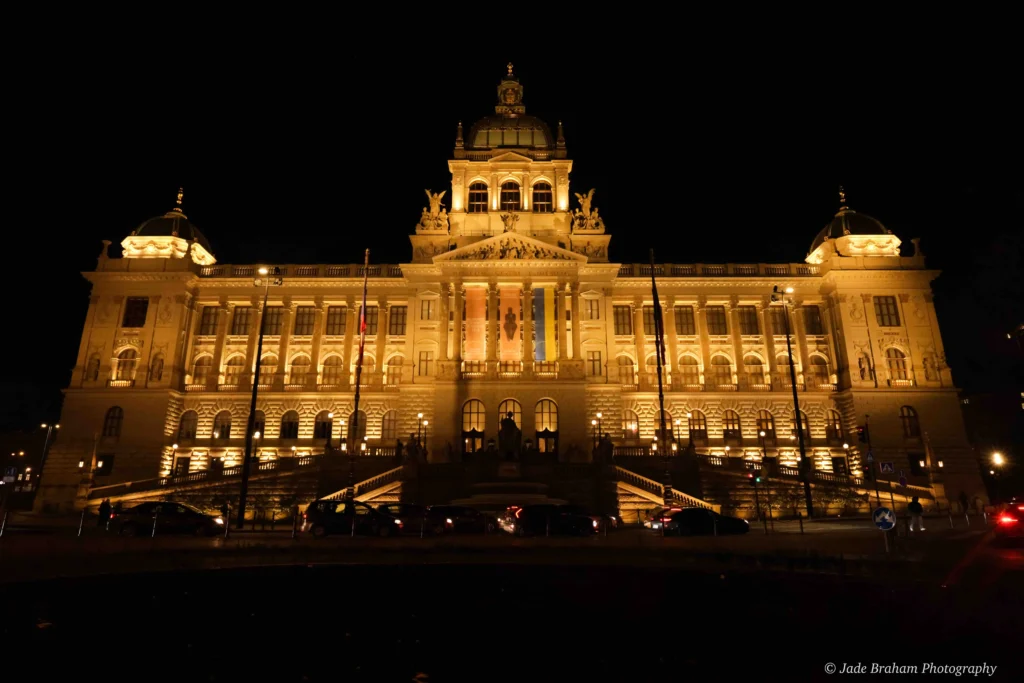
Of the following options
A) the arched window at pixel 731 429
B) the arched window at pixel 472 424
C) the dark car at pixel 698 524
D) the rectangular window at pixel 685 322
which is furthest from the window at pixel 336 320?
the dark car at pixel 698 524

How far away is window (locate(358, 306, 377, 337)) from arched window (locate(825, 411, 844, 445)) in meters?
39.8

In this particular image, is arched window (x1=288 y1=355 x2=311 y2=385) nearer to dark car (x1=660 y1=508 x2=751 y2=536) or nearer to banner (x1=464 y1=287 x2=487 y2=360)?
banner (x1=464 y1=287 x2=487 y2=360)

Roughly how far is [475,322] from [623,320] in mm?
13650

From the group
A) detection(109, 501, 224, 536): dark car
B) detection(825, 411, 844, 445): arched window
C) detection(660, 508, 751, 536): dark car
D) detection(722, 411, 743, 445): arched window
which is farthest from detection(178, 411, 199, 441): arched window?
detection(825, 411, 844, 445): arched window

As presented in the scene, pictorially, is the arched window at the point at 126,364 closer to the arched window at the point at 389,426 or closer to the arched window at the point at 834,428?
the arched window at the point at 389,426

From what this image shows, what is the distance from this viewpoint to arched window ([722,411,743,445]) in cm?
5088

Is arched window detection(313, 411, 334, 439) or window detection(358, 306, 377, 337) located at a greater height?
window detection(358, 306, 377, 337)

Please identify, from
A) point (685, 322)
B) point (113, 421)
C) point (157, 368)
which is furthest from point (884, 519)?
point (113, 421)

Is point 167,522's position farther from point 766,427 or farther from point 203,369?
point 766,427

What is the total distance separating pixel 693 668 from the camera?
8.20 m

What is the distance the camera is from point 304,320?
5528cm

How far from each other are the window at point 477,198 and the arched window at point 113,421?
34329 mm

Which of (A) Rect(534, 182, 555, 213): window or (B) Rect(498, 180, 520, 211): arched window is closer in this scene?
(B) Rect(498, 180, 520, 211): arched window

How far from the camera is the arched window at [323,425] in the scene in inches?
2023
